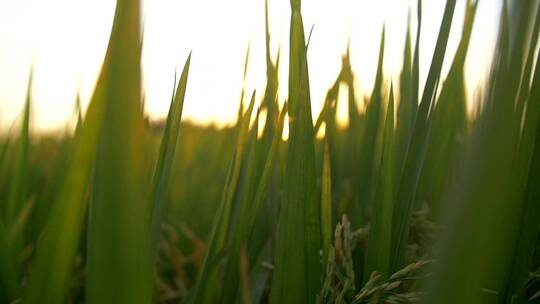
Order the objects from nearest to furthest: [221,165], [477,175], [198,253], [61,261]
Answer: [477,175]
[61,261]
[198,253]
[221,165]

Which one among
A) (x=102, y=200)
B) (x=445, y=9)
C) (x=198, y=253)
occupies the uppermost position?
(x=445, y=9)

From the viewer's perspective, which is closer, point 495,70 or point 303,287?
point 495,70

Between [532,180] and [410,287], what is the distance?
0.12m

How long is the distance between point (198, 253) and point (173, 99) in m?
0.47

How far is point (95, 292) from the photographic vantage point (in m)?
0.24

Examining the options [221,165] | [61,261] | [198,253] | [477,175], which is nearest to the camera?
[477,175]

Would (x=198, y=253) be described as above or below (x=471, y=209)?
below

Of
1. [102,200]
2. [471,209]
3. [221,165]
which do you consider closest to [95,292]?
[102,200]

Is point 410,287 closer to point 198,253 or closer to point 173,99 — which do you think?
point 173,99

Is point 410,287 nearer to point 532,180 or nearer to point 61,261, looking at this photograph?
point 532,180

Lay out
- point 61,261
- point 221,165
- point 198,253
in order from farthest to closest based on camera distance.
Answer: point 221,165
point 198,253
point 61,261

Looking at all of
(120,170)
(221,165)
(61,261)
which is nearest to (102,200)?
(120,170)

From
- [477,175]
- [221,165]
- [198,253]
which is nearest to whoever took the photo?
[477,175]

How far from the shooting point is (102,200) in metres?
0.22
